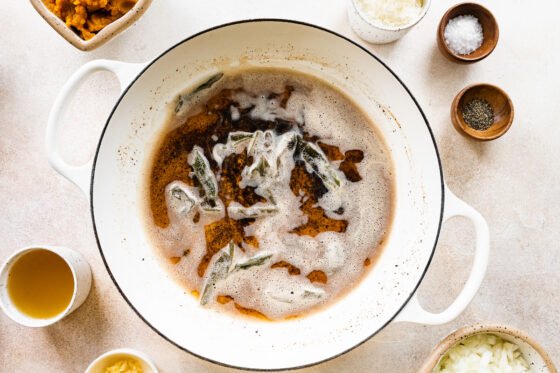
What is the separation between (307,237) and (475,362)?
1.70ft

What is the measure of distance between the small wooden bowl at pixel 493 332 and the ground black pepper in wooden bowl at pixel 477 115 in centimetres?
50

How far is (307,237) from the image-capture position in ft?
5.09

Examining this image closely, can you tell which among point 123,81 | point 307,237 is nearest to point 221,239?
point 307,237

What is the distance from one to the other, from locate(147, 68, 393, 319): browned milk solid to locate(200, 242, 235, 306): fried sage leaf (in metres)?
0.02

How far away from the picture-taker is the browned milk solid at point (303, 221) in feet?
5.08

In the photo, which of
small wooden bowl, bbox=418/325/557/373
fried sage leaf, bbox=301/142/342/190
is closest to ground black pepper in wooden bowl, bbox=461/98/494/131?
fried sage leaf, bbox=301/142/342/190

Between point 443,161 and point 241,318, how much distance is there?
26.5 inches

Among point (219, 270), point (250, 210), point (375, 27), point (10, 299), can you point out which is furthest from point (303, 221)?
point (10, 299)

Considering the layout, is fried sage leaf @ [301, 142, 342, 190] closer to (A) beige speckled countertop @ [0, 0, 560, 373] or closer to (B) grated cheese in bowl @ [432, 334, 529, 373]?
(A) beige speckled countertop @ [0, 0, 560, 373]

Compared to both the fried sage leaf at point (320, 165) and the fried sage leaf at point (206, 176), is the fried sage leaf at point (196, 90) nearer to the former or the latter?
the fried sage leaf at point (206, 176)

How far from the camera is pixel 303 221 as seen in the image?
1554 mm

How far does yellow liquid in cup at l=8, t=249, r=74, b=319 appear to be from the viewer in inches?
58.0

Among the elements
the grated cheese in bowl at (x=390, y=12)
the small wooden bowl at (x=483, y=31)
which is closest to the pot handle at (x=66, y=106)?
the grated cheese in bowl at (x=390, y=12)

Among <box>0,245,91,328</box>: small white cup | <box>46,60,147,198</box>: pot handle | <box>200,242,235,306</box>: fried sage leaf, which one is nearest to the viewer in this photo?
<box>46,60,147,198</box>: pot handle
